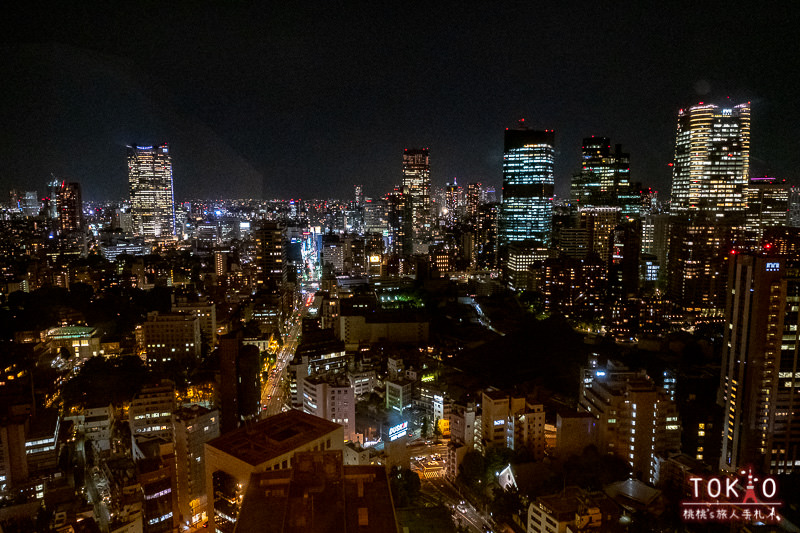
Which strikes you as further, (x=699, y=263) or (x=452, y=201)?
(x=452, y=201)

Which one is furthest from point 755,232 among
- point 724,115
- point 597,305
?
point 597,305

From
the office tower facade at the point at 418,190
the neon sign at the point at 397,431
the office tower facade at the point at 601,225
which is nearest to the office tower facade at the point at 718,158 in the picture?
the office tower facade at the point at 601,225

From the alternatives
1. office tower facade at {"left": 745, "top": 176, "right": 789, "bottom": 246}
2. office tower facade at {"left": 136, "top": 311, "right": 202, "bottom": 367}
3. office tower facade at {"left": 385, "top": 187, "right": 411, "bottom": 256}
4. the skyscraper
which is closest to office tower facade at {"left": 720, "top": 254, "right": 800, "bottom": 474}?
office tower facade at {"left": 136, "top": 311, "right": 202, "bottom": 367}

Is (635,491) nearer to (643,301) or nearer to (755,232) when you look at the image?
(643,301)

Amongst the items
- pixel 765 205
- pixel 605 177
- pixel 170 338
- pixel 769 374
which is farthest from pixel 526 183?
pixel 769 374

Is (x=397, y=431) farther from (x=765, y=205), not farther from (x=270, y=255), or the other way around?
(x=765, y=205)

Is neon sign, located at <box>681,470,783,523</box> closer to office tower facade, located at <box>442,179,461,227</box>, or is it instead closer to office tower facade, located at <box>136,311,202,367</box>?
office tower facade, located at <box>136,311,202,367</box>

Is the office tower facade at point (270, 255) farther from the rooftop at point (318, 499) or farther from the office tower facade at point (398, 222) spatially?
the rooftop at point (318, 499)
